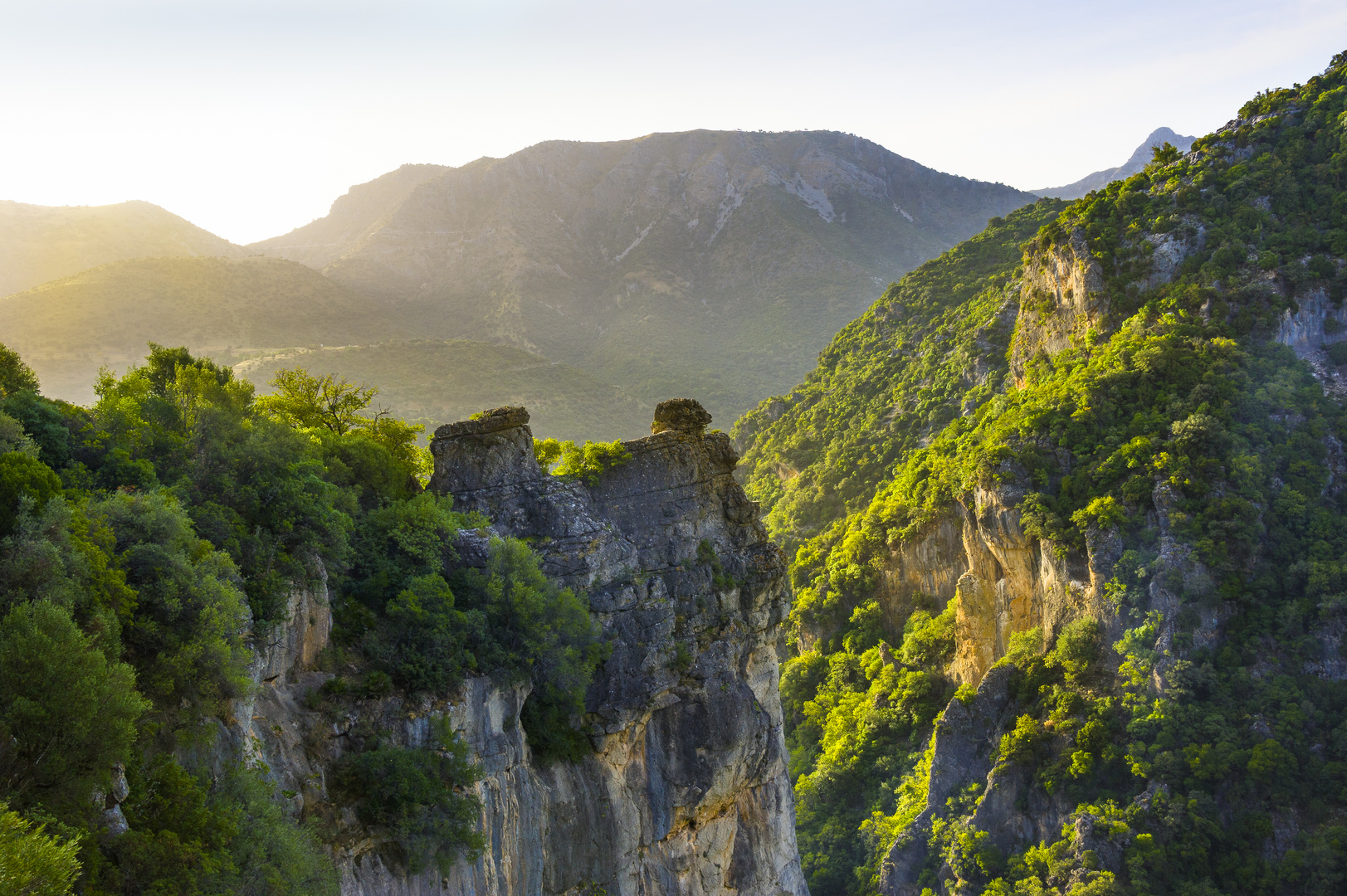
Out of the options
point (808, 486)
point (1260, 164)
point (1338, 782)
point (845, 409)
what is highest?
point (1260, 164)

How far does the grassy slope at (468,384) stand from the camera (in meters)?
102

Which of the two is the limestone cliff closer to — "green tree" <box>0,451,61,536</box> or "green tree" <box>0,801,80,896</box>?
"green tree" <box>0,451,61,536</box>

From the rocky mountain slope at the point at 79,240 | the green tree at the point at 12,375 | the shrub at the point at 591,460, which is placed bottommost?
the shrub at the point at 591,460

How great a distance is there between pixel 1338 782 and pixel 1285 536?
12833mm

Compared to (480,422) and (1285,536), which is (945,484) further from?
(480,422)

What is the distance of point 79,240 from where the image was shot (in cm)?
14700

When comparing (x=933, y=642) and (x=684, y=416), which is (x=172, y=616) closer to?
(x=684, y=416)

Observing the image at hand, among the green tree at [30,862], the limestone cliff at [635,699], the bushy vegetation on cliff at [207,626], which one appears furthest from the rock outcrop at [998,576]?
the green tree at [30,862]

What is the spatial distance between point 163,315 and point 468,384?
39585 millimetres

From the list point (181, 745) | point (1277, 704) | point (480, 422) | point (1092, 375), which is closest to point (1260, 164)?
point (1092, 375)

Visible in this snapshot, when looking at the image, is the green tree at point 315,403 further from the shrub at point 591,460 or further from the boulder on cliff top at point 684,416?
the boulder on cliff top at point 684,416

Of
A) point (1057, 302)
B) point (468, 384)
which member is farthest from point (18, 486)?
point (468, 384)

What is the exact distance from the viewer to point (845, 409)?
297ft

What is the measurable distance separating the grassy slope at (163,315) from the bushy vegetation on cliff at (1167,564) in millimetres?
76480
